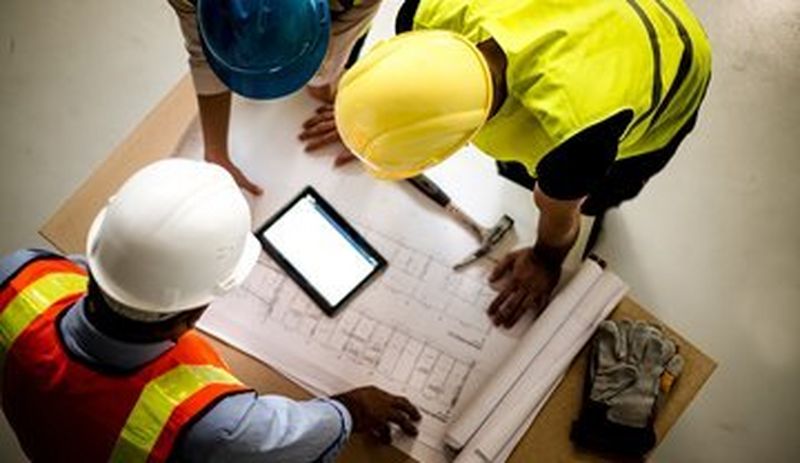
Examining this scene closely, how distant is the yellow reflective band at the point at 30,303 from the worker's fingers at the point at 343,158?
667 mm

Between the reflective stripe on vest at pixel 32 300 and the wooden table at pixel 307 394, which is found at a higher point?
the reflective stripe on vest at pixel 32 300

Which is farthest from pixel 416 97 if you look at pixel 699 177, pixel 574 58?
pixel 699 177

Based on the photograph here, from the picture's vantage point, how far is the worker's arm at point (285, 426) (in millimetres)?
1182

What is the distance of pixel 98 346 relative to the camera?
1.16 metres

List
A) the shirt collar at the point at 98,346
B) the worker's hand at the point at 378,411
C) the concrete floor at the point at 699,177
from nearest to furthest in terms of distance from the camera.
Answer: the shirt collar at the point at 98,346, the worker's hand at the point at 378,411, the concrete floor at the point at 699,177

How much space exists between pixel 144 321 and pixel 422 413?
0.59 meters

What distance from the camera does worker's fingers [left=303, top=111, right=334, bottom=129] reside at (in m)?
1.82

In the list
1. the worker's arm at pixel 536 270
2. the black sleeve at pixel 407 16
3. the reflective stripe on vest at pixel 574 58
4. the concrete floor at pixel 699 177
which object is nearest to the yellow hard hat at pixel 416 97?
the reflective stripe on vest at pixel 574 58

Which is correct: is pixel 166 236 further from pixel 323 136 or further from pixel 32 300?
pixel 323 136

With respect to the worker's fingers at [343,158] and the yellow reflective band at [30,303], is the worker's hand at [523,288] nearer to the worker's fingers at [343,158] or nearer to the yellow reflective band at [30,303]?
the worker's fingers at [343,158]

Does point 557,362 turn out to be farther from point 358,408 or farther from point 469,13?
point 469,13

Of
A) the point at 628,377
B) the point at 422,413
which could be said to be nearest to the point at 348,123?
the point at 422,413

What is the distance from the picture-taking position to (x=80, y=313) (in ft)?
3.90

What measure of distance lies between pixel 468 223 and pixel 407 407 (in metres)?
0.41
